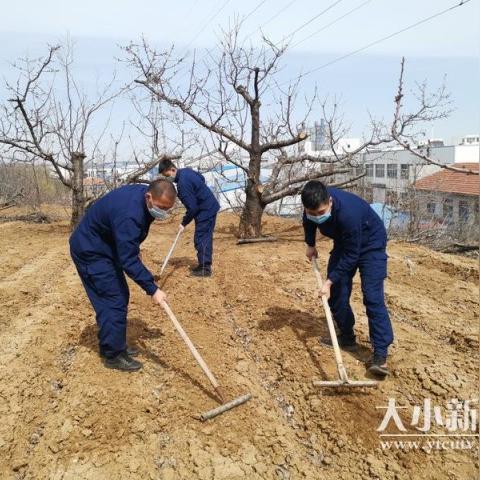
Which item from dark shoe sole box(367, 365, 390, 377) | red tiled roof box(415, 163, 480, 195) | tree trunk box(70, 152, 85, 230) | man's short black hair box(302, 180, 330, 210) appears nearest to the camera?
man's short black hair box(302, 180, 330, 210)

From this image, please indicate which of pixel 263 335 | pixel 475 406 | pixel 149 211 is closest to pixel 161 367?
pixel 263 335

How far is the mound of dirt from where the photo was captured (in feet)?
8.73

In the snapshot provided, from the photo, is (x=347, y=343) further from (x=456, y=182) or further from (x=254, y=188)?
(x=456, y=182)

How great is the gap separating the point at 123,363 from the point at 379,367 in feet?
6.61

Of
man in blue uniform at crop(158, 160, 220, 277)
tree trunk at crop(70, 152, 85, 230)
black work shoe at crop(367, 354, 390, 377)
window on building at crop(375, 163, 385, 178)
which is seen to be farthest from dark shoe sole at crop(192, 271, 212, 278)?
window on building at crop(375, 163, 385, 178)

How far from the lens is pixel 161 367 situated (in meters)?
3.67

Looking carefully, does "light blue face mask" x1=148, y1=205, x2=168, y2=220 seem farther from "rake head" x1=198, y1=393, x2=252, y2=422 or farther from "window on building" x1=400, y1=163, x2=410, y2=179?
"window on building" x1=400, y1=163, x2=410, y2=179

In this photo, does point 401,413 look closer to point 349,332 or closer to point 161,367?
point 349,332

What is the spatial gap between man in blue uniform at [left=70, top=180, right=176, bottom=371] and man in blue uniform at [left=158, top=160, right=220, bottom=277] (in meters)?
2.37

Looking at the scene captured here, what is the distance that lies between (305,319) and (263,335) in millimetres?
498

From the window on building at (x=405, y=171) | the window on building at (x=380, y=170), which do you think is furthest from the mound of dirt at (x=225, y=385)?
the window on building at (x=380, y=170)

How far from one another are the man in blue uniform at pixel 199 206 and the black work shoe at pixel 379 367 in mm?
3001

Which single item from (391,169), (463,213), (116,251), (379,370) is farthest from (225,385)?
(391,169)

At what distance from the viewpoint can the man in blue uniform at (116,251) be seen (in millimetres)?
3082
